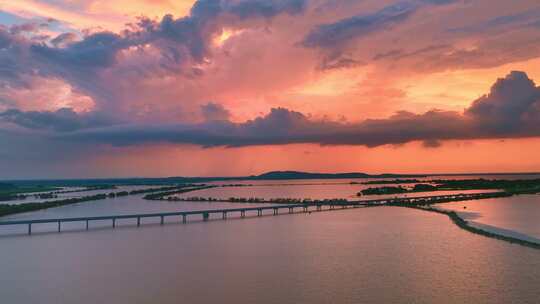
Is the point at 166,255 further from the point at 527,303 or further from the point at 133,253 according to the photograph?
the point at 527,303

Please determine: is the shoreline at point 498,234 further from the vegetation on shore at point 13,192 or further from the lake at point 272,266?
the vegetation on shore at point 13,192

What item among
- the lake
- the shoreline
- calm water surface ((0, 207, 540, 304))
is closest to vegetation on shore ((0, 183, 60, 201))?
the lake

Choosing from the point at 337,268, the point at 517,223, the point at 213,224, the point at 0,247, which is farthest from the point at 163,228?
the point at 517,223

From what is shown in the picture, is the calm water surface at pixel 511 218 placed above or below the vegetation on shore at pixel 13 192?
below

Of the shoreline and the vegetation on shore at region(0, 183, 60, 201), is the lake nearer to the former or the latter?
the shoreline

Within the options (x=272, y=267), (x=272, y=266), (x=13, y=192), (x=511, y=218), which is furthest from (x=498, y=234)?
(x=13, y=192)

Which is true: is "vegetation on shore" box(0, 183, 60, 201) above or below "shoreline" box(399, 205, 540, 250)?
above

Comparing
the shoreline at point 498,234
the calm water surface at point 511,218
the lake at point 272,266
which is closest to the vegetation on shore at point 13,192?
the lake at point 272,266

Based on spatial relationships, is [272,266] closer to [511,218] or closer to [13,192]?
[511,218]

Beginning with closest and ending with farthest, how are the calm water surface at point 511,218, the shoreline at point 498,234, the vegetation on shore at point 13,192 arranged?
the shoreline at point 498,234
the calm water surface at point 511,218
the vegetation on shore at point 13,192
